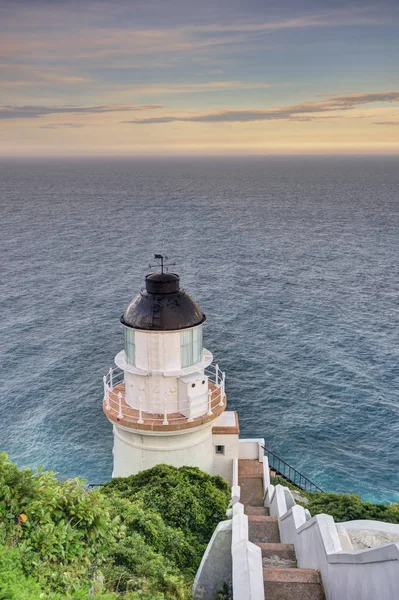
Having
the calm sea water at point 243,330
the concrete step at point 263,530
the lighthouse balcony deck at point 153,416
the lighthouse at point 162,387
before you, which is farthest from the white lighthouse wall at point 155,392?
the calm sea water at point 243,330

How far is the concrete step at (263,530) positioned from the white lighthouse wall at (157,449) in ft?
15.2

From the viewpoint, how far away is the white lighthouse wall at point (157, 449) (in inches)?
824

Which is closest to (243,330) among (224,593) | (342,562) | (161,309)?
(161,309)

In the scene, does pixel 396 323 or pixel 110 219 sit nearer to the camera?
pixel 396 323

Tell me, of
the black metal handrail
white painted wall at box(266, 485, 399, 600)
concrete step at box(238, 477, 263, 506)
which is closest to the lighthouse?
concrete step at box(238, 477, 263, 506)

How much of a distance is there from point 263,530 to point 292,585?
5.72 m

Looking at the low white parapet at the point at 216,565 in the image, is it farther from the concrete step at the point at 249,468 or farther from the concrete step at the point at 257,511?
the concrete step at the point at 249,468

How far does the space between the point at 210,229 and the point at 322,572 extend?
93.3 m

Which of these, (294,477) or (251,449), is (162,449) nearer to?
(251,449)

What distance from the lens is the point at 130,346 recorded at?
2073cm

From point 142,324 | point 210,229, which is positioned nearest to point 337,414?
point 142,324

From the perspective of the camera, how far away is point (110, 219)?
115625mm

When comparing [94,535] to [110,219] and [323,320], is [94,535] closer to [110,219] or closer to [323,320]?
[323,320]

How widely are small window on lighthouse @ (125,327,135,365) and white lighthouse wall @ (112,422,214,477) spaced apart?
2.59 m
